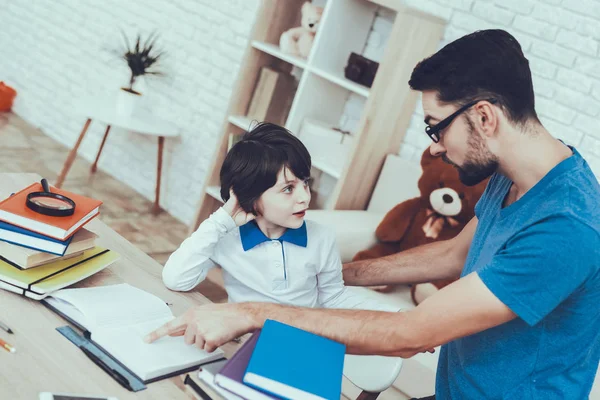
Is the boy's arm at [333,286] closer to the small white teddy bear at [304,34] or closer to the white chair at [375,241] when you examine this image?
the white chair at [375,241]

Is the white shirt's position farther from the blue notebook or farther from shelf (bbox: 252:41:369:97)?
shelf (bbox: 252:41:369:97)

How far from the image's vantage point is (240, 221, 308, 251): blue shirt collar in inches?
61.1

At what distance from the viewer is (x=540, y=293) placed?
3.60 ft

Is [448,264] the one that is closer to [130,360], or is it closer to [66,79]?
[130,360]

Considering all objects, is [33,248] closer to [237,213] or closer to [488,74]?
[237,213]

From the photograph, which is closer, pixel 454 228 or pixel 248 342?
pixel 248 342

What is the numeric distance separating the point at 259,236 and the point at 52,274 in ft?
1.56

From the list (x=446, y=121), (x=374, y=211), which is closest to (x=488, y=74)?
(x=446, y=121)

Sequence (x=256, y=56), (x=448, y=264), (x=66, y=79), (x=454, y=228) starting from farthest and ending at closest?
(x=66, y=79) < (x=256, y=56) < (x=454, y=228) < (x=448, y=264)

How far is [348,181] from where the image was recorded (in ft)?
9.50

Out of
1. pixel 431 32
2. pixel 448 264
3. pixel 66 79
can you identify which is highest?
pixel 431 32

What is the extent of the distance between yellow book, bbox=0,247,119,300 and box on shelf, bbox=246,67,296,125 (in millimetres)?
1876

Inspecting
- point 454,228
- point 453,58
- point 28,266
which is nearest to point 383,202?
point 454,228

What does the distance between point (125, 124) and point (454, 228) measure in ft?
6.17
